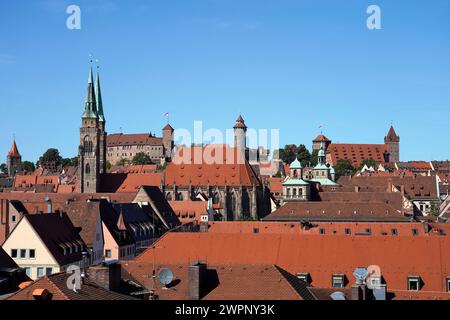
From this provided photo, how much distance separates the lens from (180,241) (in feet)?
159

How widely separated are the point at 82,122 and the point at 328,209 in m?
61.8

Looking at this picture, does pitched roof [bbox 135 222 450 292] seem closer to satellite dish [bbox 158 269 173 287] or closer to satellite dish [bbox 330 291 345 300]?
satellite dish [bbox 158 269 173 287]

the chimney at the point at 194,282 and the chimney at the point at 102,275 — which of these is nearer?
the chimney at the point at 102,275

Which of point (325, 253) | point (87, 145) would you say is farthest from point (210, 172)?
point (325, 253)

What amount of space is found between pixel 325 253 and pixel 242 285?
14.9 meters

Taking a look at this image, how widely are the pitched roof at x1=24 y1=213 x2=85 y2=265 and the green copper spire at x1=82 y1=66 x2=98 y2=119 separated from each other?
271 feet

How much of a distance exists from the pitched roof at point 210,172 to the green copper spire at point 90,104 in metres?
18.5

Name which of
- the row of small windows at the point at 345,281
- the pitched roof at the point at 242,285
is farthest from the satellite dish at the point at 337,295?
the row of small windows at the point at 345,281

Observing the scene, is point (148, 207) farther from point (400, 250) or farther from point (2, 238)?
point (400, 250)

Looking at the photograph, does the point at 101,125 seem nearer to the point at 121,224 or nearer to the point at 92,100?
the point at 92,100

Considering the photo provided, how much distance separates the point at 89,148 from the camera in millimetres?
136750

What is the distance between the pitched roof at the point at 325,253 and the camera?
42.5 meters

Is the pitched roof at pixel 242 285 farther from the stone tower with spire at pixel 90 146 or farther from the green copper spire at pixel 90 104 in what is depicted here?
the green copper spire at pixel 90 104
